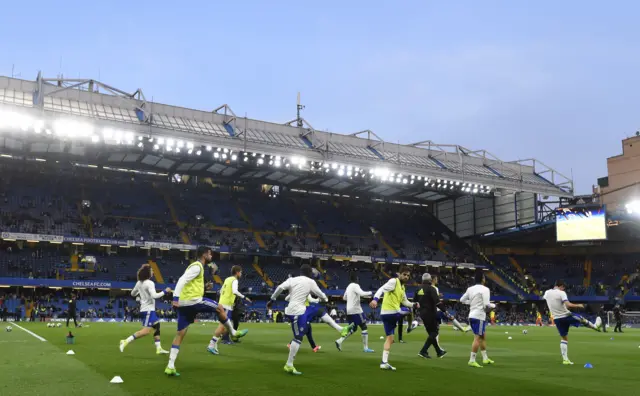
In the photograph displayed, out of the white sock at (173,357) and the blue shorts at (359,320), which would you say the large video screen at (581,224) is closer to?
the blue shorts at (359,320)

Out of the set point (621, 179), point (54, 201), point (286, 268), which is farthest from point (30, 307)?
point (621, 179)

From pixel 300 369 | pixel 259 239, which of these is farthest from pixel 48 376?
pixel 259 239

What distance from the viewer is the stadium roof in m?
48.3

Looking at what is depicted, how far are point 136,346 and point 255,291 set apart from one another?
39.0 m

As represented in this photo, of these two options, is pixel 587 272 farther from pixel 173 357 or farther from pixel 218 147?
pixel 173 357

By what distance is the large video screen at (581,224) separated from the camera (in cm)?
6359

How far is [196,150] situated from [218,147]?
2417mm

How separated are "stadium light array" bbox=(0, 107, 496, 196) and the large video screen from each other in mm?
5206

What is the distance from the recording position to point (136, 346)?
1950cm

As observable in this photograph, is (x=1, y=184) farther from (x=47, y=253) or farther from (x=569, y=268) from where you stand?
(x=569, y=268)

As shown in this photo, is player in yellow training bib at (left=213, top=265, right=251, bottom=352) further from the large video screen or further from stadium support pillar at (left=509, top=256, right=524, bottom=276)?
stadium support pillar at (left=509, top=256, right=524, bottom=276)

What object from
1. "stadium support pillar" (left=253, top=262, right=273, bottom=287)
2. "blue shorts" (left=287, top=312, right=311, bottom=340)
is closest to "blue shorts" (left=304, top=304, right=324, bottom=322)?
"blue shorts" (left=287, top=312, right=311, bottom=340)

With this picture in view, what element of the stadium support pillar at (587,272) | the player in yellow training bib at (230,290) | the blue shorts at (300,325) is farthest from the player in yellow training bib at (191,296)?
the stadium support pillar at (587,272)

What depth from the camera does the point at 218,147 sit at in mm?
52312
